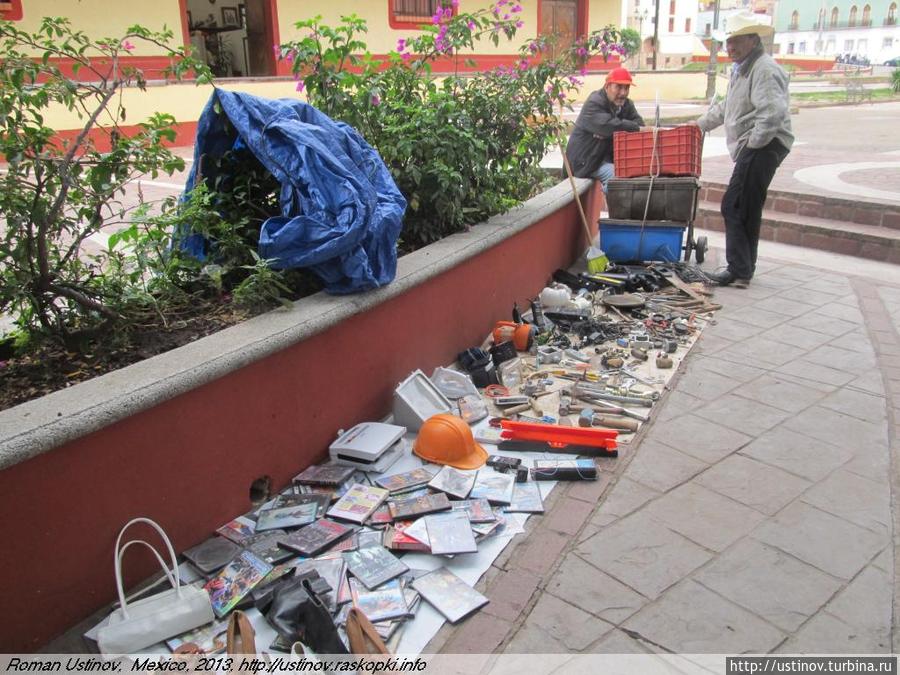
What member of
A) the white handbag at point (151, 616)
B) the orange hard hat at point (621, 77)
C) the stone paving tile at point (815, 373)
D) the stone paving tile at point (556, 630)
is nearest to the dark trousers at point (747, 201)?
the orange hard hat at point (621, 77)

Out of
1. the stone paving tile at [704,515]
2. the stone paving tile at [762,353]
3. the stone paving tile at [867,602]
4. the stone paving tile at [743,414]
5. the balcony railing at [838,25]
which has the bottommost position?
the stone paving tile at [867,602]

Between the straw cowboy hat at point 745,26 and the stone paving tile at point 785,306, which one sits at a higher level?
the straw cowboy hat at point 745,26

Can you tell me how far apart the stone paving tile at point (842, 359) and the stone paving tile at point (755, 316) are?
1.64 ft

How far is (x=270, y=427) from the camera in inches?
115

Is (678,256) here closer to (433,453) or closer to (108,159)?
(433,453)

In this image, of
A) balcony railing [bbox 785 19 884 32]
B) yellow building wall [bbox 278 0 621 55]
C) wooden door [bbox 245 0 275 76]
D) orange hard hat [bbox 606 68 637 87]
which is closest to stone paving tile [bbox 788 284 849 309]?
orange hard hat [bbox 606 68 637 87]

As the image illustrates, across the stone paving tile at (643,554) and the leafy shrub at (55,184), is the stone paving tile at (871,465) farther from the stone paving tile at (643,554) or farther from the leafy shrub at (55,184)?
the leafy shrub at (55,184)

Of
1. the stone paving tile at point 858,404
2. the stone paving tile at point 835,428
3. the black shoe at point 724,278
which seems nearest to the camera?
the stone paving tile at point 835,428

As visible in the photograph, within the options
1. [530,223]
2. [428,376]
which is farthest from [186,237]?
[530,223]

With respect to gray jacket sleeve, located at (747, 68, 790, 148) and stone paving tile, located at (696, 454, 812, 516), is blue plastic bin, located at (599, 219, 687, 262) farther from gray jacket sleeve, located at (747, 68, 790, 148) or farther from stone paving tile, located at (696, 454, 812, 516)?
stone paving tile, located at (696, 454, 812, 516)

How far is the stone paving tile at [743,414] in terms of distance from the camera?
353cm

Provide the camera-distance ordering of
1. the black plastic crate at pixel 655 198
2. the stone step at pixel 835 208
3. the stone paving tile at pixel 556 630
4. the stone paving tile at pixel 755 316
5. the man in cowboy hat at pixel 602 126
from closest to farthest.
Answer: the stone paving tile at pixel 556 630 → the stone paving tile at pixel 755 316 → the black plastic crate at pixel 655 198 → the man in cowboy hat at pixel 602 126 → the stone step at pixel 835 208

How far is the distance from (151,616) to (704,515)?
2.12 m

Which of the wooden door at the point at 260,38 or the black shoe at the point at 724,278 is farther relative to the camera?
the wooden door at the point at 260,38
